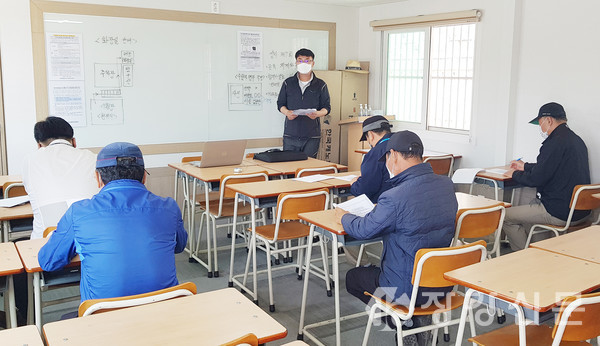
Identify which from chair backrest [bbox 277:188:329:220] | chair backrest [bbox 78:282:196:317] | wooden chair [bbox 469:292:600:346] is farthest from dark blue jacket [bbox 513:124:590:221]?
chair backrest [bbox 78:282:196:317]

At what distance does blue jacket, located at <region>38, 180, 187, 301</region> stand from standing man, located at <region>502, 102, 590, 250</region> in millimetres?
3547

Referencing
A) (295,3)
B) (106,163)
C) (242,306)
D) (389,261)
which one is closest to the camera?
(242,306)

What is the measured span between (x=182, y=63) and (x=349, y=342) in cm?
424

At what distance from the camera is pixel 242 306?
2.04 m

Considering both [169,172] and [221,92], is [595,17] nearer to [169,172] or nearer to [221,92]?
[221,92]

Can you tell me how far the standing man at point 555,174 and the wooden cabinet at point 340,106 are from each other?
3.19 m

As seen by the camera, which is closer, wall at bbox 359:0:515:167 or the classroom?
the classroom

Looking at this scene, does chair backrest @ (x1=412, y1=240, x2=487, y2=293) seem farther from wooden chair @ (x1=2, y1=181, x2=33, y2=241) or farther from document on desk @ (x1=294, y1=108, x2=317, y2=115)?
document on desk @ (x1=294, y1=108, x2=317, y2=115)

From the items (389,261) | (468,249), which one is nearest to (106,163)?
(389,261)

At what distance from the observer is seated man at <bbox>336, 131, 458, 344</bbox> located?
8.95 feet

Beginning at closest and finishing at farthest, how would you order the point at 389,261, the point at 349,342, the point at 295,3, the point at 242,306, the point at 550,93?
the point at 242,306, the point at 389,261, the point at 349,342, the point at 550,93, the point at 295,3

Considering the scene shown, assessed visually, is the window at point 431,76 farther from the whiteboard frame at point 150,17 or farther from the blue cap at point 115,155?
the blue cap at point 115,155

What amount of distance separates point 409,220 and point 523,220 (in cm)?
257

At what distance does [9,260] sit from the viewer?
99.7 inches
